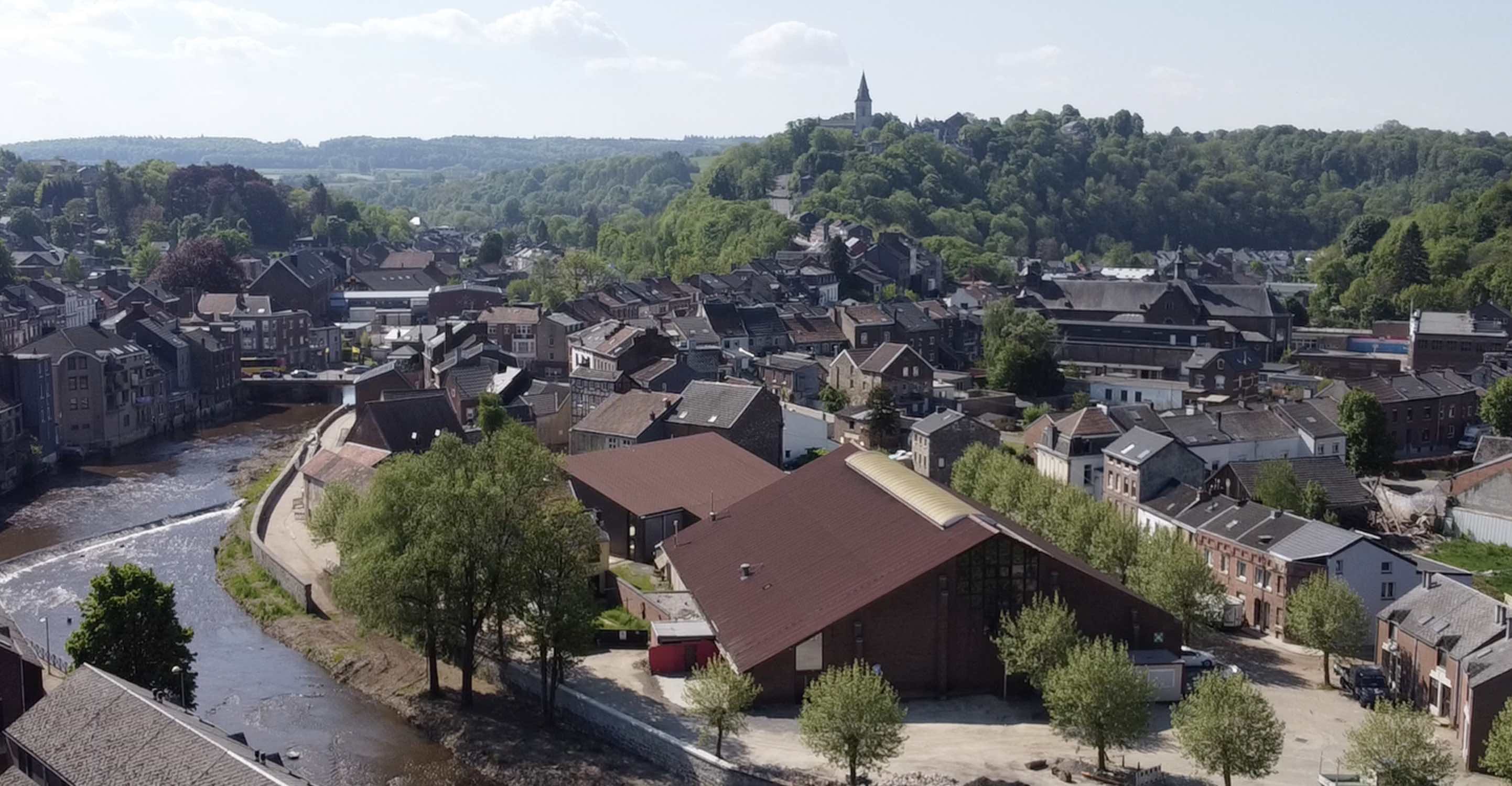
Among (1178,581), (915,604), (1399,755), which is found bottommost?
(1399,755)

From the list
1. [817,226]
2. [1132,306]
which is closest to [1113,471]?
[1132,306]

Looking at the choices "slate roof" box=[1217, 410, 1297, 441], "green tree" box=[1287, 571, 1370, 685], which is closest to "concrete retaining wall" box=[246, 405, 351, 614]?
"green tree" box=[1287, 571, 1370, 685]

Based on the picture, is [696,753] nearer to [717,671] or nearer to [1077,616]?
[717,671]

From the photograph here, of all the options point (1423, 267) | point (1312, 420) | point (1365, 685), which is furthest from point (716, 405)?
point (1423, 267)

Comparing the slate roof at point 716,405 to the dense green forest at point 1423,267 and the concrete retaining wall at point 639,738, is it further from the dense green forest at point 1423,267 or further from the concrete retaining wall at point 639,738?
the dense green forest at point 1423,267

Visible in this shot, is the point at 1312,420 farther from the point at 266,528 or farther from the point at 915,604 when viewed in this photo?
the point at 266,528

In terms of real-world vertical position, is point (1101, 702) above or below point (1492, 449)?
below
